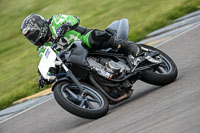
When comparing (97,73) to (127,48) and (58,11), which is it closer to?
(127,48)

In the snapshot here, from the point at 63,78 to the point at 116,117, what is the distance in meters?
0.88

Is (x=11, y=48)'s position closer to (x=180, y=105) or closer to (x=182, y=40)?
(x=182, y=40)

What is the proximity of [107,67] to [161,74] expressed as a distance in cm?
78

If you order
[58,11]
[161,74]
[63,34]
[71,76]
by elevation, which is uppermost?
[63,34]

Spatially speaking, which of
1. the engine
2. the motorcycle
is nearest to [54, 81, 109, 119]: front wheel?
the motorcycle

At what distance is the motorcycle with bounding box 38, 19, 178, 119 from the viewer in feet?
19.3

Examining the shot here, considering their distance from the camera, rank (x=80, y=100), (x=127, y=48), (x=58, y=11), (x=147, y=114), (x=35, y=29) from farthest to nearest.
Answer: (x=58, y=11) → (x=127, y=48) → (x=35, y=29) → (x=80, y=100) → (x=147, y=114)

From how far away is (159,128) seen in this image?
4445 millimetres

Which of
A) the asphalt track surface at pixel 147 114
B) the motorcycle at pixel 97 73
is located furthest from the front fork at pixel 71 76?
the asphalt track surface at pixel 147 114

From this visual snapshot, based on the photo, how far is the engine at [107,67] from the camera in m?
6.27

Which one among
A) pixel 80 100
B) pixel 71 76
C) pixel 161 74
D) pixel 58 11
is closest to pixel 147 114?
pixel 80 100

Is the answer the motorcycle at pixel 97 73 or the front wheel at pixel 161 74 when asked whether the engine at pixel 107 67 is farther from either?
the front wheel at pixel 161 74

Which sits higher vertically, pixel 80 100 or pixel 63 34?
pixel 63 34

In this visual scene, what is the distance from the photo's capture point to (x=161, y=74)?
645cm
